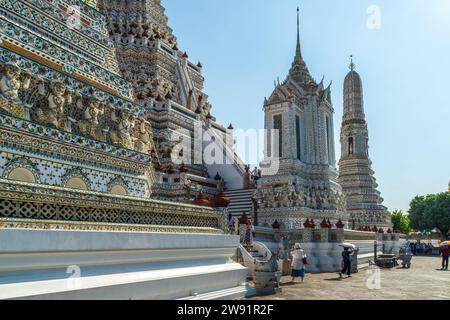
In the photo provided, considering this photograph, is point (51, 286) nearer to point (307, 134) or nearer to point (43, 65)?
point (43, 65)

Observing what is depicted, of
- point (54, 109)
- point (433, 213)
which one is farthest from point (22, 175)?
point (433, 213)

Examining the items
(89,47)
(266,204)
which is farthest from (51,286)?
(266,204)

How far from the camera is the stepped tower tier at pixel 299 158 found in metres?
27.0

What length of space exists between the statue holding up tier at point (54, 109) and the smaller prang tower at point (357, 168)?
101 ft

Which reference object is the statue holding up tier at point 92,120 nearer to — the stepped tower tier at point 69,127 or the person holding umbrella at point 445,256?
the stepped tower tier at point 69,127

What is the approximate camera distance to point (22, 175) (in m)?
9.21

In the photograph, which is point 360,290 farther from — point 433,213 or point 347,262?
point 433,213

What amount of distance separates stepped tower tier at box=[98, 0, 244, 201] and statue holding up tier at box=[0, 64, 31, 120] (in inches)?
539

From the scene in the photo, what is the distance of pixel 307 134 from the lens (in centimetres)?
3036

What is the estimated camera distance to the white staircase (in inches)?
1075

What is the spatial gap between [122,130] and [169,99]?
1707 centimetres

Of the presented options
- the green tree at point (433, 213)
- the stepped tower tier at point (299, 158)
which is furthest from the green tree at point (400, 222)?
the stepped tower tier at point (299, 158)

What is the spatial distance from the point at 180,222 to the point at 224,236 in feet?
5.00
